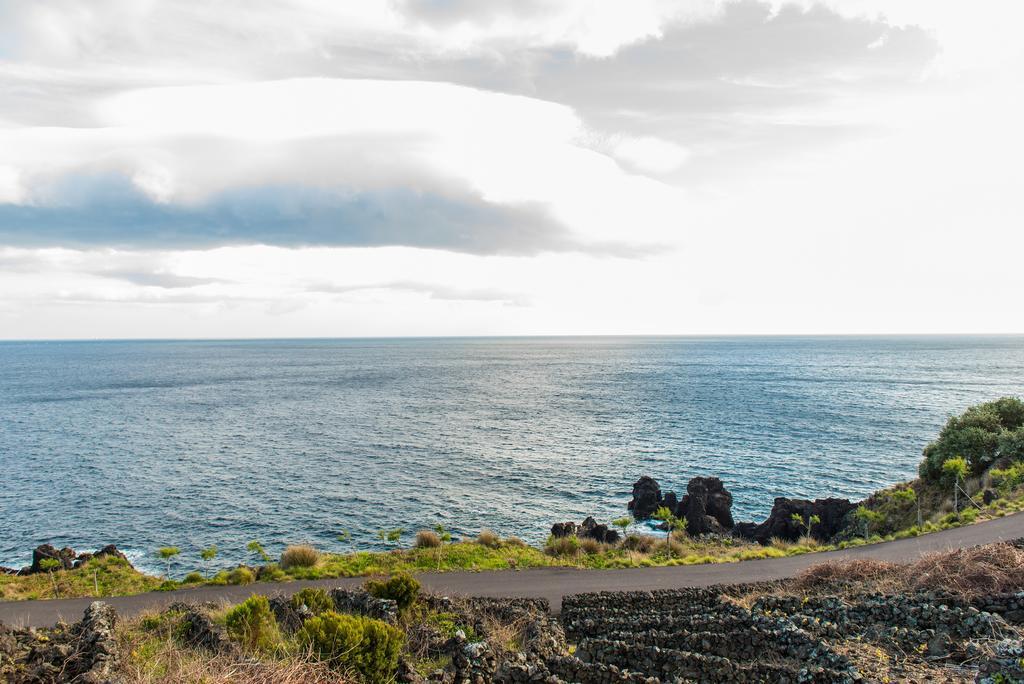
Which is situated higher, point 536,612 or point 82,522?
point 536,612

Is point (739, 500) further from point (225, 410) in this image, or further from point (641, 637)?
point (225, 410)

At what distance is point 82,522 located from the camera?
170ft

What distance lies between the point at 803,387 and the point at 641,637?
13735cm

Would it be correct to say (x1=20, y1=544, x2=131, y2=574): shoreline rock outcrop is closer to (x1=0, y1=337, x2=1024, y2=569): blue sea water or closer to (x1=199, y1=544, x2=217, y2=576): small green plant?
(x1=0, y1=337, x2=1024, y2=569): blue sea water

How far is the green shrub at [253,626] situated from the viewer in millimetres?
18828

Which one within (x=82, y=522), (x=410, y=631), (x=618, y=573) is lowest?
(x=82, y=522)

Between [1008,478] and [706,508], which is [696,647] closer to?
[706,508]

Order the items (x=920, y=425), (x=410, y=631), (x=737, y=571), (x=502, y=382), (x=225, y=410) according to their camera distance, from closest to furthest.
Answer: (x=410, y=631)
(x=737, y=571)
(x=920, y=425)
(x=225, y=410)
(x=502, y=382)

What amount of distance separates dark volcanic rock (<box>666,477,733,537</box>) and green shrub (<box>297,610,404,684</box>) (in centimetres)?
3740

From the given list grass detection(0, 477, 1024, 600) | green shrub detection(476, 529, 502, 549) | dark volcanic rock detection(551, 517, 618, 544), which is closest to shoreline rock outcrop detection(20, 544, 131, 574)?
grass detection(0, 477, 1024, 600)

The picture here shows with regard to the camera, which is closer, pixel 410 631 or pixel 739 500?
pixel 410 631

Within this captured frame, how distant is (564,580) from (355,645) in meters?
16.3

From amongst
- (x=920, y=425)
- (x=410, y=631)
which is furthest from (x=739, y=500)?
(x=920, y=425)

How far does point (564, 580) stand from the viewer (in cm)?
2838
